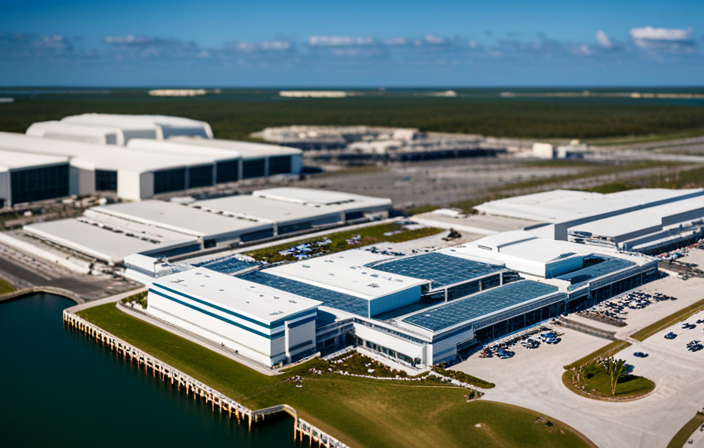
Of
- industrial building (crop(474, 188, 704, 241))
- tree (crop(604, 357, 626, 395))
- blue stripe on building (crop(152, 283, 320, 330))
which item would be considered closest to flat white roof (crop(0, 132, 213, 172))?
industrial building (crop(474, 188, 704, 241))

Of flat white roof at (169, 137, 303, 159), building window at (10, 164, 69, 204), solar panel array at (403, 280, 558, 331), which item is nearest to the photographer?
solar panel array at (403, 280, 558, 331)

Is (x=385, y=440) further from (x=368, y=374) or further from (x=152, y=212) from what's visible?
(x=152, y=212)

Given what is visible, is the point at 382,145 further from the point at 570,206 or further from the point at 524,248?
the point at 524,248

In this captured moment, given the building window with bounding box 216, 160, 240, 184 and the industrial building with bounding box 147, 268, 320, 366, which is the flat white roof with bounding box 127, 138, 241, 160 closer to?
the building window with bounding box 216, 160, 240, 184

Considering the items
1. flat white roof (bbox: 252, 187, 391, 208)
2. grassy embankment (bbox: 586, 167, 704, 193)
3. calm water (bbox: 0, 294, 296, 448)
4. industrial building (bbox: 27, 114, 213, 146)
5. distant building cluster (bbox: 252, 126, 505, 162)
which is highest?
industrial building (bbox: 27, 114, 213, 146)

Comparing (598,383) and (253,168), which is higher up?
(253,168)

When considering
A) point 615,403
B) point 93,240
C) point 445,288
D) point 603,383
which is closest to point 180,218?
point 93,240

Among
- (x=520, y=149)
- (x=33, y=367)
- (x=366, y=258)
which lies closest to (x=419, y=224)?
(x=366, y=258)
